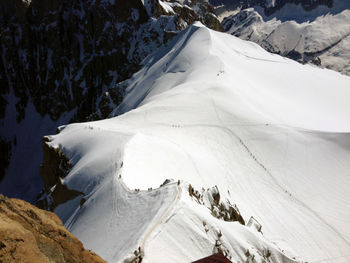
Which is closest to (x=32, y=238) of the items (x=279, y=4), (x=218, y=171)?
(x=218, y=171)

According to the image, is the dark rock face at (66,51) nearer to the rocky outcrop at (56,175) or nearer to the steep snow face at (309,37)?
the rocky outcrop at (56,175)

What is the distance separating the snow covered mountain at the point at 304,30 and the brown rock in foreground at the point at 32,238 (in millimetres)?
110467

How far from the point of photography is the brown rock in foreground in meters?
5.36

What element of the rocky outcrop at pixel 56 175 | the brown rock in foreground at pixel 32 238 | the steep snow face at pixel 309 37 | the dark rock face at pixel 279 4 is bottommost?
the steep snow face at pixel 309 37

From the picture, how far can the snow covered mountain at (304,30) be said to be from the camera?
11744 cm

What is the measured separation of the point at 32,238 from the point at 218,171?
40.5ft

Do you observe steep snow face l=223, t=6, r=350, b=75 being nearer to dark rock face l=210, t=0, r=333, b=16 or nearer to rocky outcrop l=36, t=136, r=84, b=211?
dark rock face l=210, t=0, r=333, b=16

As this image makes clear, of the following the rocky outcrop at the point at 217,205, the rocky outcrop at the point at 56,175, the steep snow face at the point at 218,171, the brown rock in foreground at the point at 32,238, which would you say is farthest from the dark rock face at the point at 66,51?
the brown rock in foreground at the point at 32,238

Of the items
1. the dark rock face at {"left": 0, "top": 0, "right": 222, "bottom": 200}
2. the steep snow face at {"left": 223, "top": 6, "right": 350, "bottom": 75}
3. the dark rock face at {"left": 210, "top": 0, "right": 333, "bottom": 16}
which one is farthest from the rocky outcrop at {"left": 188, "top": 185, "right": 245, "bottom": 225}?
the dark rock face at {"left": 210, "top": 0, "right": 333, "bottom": 16}

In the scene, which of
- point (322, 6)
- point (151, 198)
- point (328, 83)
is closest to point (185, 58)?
point (328, 83)

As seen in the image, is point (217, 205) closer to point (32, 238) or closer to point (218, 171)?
point (218, 171)

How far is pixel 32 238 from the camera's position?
5797 millimetres

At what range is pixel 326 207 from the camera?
16.5 m

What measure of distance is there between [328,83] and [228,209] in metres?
31.9
